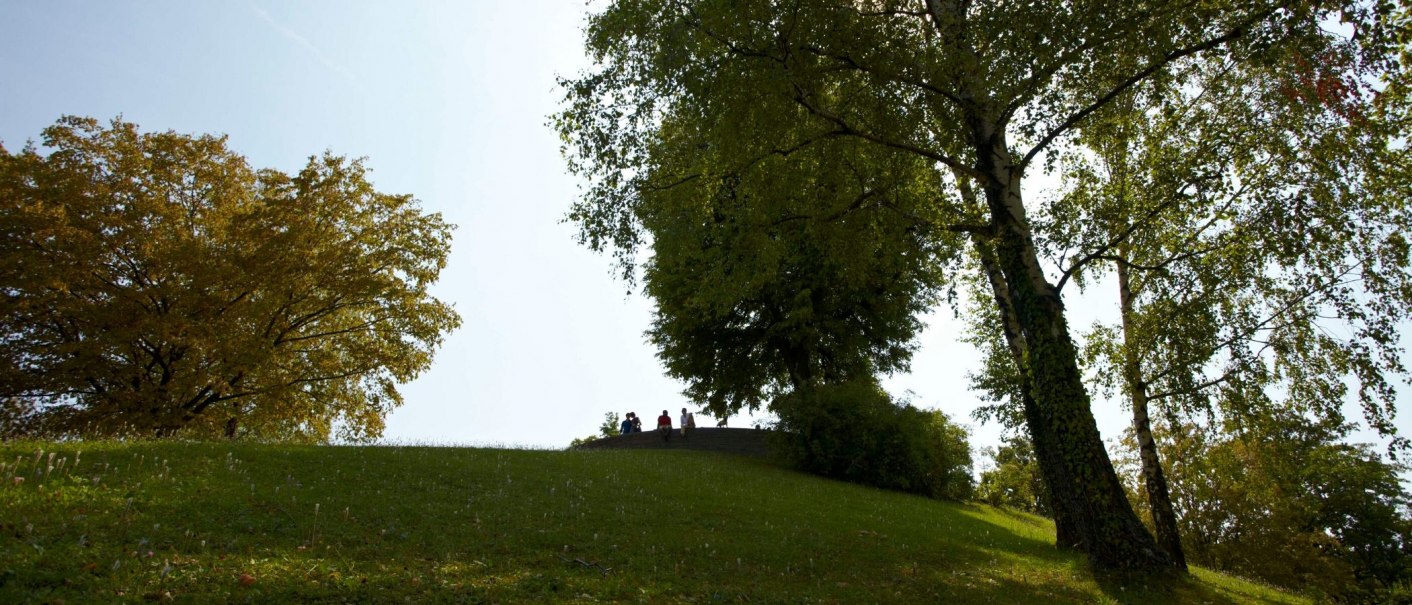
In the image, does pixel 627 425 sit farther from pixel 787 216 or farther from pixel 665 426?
pixel 787 216

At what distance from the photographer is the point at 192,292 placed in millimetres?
21719

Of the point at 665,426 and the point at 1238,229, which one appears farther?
the point at 665,426

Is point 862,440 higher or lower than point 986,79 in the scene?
lower

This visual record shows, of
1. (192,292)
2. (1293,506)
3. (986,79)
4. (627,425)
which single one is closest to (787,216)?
(986,79)

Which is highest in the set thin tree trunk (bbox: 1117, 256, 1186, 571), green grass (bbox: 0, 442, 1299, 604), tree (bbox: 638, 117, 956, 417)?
tree (bbox: 638, 117, 956, 417)

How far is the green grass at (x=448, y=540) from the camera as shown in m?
6.90

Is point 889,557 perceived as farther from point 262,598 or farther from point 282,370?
point 282,370

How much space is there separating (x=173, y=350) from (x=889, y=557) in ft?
78.4

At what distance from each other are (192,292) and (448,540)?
57.4ft

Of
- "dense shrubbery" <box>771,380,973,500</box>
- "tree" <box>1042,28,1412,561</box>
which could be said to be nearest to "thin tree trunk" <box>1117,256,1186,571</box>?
"tree" <box>1042,28,1412,561</box>

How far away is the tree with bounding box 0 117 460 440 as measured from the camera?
21.5m

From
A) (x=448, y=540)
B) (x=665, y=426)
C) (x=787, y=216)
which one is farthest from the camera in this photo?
(x=665, y=426)

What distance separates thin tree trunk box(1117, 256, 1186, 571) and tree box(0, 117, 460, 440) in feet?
78.0

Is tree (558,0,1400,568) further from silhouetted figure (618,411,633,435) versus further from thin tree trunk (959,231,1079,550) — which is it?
silhouetted figure (618,411,633,435)
